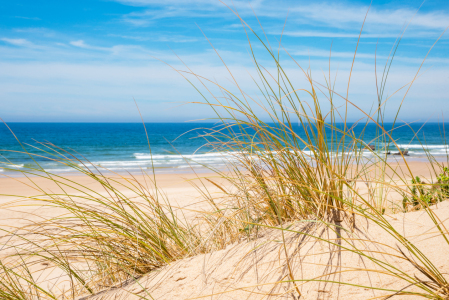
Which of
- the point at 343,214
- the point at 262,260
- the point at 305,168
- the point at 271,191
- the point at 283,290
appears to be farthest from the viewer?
the point at 271,191

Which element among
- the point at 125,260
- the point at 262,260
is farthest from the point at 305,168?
the point at 125,260

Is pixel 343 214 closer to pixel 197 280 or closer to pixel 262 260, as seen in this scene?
pixel 262 260

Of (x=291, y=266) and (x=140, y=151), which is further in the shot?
(x=140, y=151)

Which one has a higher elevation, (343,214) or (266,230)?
(343,214)

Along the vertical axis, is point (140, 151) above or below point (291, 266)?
below

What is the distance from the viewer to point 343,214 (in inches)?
61.1

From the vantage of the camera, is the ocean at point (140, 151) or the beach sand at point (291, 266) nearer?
the beach sand at point (291, 266)

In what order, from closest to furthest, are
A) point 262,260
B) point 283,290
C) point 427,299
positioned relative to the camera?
point 427,299 < point 283,290 < point 262,260

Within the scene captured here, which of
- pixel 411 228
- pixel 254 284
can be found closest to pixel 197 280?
pixel 254 284

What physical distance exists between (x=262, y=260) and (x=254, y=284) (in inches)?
5.7

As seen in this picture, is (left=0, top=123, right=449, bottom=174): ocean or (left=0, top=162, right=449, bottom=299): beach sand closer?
(left=0, top=162, right=449, bottom=299): beach sand

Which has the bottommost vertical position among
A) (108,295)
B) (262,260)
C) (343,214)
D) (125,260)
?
(108,295)

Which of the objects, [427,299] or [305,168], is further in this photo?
[305,168]

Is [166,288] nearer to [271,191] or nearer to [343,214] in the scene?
[271,191]
